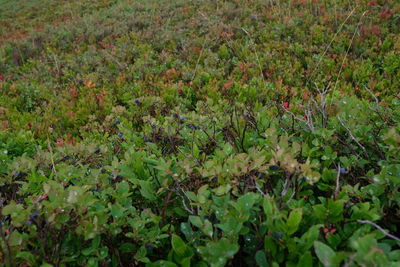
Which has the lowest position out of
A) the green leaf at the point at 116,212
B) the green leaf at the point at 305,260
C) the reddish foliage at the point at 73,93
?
the reddish foliage at the point at 73,93

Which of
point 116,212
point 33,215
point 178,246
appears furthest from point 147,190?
point 33,215

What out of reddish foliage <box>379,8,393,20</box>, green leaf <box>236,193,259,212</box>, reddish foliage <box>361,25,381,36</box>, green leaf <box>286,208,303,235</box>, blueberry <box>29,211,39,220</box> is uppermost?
blueberry <box>29,211,39,220</box>

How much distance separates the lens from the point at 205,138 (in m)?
3.17

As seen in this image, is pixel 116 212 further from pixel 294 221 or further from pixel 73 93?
pixel 73 93

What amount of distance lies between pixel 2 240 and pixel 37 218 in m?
0.20

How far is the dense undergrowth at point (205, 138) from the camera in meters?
1.84

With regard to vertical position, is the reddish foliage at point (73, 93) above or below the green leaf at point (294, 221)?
below

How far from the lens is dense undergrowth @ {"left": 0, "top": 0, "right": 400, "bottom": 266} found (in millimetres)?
1842

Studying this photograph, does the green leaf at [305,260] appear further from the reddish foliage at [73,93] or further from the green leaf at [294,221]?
the reddish foliage at [73,93]

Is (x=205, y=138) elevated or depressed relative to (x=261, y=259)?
depressed

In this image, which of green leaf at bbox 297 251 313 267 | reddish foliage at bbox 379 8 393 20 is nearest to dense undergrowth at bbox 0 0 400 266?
green leaf at bbox 297 251 313 267

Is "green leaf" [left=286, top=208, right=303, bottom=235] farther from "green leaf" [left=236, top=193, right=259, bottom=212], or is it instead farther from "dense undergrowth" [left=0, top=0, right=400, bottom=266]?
"green leaf" [left=236, top=193, right=259, bottom=212]

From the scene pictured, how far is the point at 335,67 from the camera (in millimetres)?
6703

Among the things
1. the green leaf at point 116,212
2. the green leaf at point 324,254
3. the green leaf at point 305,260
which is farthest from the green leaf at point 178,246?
the green leaf at point 324,254
